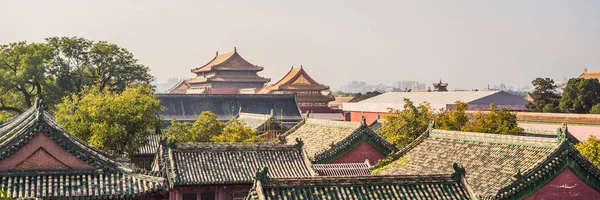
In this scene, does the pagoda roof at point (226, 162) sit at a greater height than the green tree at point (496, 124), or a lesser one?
lesser

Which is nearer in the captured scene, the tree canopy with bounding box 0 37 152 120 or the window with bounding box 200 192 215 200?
the window with bounding box 200 192 215 200

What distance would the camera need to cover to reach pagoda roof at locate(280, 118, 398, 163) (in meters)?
29.7

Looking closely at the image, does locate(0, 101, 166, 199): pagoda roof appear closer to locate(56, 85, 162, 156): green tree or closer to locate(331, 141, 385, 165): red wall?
locate(331, 141, 385, 165): red wall

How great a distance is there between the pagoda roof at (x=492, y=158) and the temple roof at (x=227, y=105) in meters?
39.0

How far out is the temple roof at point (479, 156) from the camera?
19266 mm

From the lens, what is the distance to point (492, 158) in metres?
20.5

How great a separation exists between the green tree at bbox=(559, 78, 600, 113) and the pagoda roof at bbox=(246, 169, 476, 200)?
4903 centimetres

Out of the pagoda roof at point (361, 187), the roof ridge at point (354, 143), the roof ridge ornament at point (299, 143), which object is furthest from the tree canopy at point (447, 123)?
the pagoda roof at point (361, 187)

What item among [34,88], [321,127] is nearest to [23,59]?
[34,88]

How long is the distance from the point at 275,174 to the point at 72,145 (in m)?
9.04

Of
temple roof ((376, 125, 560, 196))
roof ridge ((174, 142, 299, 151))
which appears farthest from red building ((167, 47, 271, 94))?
temple roof ((376, 125, 560, 196))

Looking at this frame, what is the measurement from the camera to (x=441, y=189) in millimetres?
16609

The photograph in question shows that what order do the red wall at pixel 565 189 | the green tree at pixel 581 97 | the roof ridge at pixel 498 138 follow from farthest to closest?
1. the green tree at pixel 581 97
2. the roof ridge at pixel 498 138
3. the red wall at pixel 565 189

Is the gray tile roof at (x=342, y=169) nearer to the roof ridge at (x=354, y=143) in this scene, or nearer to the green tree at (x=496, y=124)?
the roof ridge at (x=354, y=143)
